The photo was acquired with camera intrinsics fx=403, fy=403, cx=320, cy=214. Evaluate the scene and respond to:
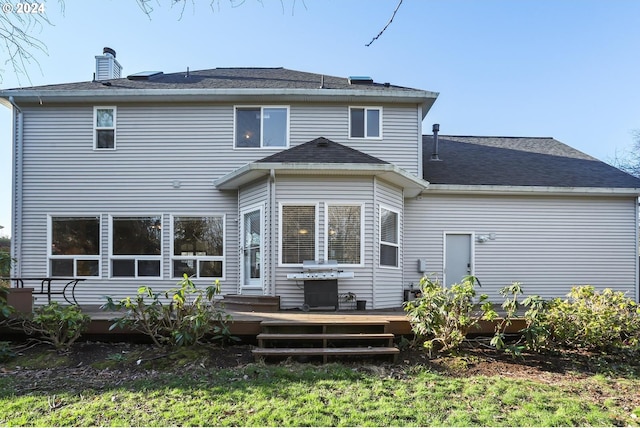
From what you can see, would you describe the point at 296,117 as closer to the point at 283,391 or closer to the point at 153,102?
the point at 153,102

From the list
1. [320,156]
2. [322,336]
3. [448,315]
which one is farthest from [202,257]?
[448,315]

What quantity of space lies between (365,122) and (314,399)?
6879mm

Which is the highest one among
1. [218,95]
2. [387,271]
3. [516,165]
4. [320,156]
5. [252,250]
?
[218,95]

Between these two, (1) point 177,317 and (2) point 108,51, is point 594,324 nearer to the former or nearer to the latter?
(1) point 177,317

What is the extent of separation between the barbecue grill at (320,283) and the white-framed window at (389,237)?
3.54 ft

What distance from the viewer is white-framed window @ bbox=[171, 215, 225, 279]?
912cm

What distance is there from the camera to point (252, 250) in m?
8.41

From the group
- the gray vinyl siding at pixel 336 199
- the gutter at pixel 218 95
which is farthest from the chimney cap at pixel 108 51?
the gray vinyl siding at pixel 336 199

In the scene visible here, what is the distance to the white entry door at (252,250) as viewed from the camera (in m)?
8.13

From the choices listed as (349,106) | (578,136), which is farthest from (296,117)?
(578,136)

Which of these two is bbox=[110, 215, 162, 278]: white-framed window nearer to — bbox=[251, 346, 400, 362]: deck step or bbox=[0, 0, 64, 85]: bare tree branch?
bbox=[251, 346, 400, 362]: deck step

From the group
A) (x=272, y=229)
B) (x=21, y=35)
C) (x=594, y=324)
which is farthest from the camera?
(x=272, y=229)

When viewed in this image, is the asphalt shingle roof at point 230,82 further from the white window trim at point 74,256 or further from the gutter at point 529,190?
the white window trim at point 74,256
